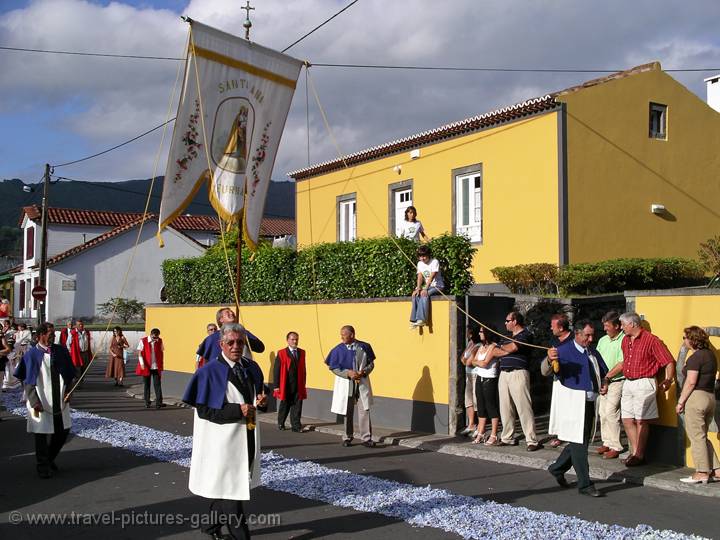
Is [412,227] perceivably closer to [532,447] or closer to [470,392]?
[470,392]

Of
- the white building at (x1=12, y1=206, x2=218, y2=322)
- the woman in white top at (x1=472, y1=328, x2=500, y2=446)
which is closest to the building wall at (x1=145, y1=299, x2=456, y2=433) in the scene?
the woman in white top at (x1=472, y1=328, x2=500, y2=446)

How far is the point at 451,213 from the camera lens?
2019 centimetres

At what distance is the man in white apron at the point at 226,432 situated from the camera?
596 cm

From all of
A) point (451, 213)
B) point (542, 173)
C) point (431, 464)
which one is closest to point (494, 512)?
point (431, 464)

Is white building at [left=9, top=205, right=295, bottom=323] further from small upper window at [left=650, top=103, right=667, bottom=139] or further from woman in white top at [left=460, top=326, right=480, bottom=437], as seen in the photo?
woman in white top at [left=460, top=326, right=480, bottom=437]

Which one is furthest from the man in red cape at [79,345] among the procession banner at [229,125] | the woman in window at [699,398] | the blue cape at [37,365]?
the woman in window at [699,398]

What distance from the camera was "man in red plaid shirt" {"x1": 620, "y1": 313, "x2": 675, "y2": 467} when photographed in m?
8.72

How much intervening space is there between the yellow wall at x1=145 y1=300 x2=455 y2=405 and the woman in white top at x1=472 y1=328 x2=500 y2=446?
0.76 meters

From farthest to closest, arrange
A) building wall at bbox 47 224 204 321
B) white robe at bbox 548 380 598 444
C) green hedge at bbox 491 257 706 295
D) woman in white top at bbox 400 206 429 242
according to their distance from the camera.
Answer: building wall at bbox 47 224 204 321, green hedge at bbox 491 257 706 295, woman in white top at bbox 400 206 429 242, white robe at bbox 548 380 598 444

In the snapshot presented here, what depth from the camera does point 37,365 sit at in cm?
920

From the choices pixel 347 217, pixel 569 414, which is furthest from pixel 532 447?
pixel 347 217

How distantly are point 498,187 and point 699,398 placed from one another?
11.3 meters

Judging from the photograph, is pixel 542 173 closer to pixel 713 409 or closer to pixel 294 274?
pixel 294 274

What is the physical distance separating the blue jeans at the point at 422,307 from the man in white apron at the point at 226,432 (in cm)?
573
